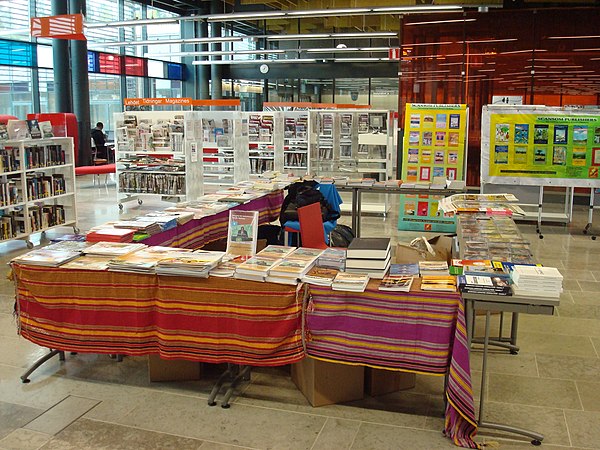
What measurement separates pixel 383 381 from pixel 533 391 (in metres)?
0.96

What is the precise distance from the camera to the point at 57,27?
10.3m

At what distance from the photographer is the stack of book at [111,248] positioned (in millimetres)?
4083

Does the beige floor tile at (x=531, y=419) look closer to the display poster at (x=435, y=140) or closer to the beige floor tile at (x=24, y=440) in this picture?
the beige floor tile at (x=24, y=440)

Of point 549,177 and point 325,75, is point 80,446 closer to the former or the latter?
point 549,177

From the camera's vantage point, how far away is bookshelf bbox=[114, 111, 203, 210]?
36.1ft

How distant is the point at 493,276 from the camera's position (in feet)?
11.3

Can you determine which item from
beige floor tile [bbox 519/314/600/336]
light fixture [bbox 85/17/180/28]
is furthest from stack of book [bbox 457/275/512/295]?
light fixture [bbox 85/17/180/28]

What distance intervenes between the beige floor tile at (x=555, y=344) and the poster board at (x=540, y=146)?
4.78 metres

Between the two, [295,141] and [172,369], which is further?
[295,141]

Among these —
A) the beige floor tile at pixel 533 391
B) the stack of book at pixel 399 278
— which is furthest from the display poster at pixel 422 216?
the stack of book at pixel 399 278

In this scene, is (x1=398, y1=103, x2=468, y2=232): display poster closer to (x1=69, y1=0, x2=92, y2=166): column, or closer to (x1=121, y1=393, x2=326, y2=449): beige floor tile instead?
(x1=121, y1=393, x2=326, y2=449): beige floor tile

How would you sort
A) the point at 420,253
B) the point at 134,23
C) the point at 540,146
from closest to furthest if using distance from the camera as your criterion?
the point at 420,253 → the point at 540,146 → the point at 134,23

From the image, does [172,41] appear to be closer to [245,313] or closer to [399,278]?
[245,313]

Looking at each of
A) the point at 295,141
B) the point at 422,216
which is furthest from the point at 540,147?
the point at 295,141
